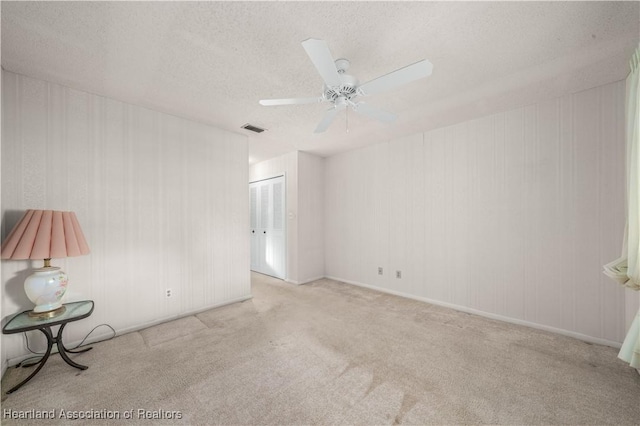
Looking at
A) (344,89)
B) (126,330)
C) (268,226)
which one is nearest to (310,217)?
(268,226)

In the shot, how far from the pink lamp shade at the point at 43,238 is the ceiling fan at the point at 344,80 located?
6.43 feet

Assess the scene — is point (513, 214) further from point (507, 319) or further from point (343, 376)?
point (343, 376)

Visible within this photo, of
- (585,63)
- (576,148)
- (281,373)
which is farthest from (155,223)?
(576,148)

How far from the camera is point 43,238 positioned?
196cm

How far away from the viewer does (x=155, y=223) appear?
2.98 meters

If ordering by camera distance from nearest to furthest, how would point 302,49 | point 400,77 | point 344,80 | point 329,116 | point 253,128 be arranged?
point 400,77 < point 344,80 < point 302,49 < point 329,116 < point 253,128

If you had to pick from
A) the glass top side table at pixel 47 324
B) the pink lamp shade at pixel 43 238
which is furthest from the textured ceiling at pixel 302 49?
the glass top side table at pixel 47 324

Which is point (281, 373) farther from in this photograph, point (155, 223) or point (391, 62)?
point (391, 62)

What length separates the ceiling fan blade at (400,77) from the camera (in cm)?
149

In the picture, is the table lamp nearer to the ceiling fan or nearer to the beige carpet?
the beige carpet

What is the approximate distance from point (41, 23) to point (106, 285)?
88.8 inches

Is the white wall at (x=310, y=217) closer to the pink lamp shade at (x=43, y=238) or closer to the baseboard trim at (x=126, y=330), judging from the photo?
the baseboard trim at (x=126, y=330)

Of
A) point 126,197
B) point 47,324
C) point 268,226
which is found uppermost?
point 126,197

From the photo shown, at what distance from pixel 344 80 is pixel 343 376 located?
224 cm
